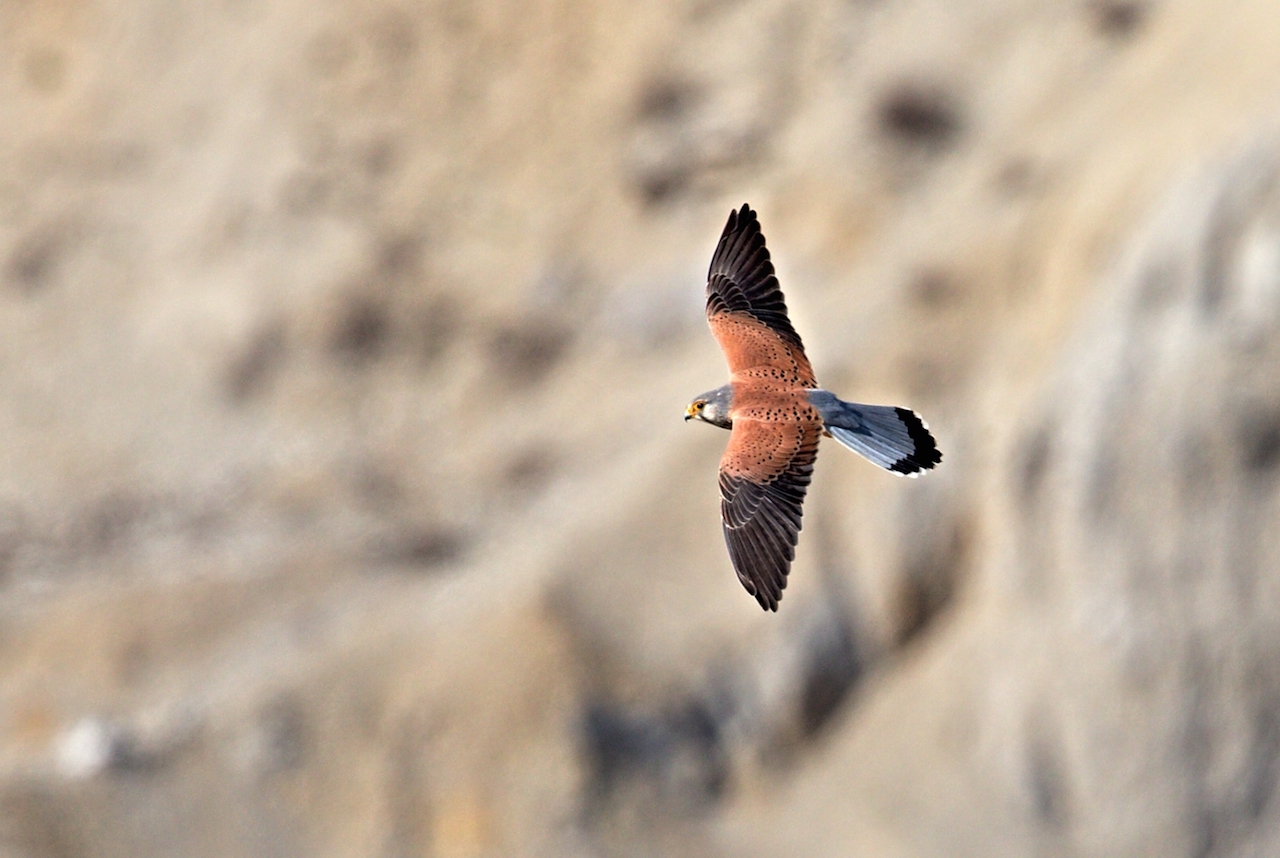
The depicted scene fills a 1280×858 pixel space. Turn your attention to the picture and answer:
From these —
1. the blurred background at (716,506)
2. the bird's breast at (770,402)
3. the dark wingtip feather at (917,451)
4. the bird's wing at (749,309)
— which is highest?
the blurred background at (716,506)

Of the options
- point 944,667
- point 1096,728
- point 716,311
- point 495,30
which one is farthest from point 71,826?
point 495,30

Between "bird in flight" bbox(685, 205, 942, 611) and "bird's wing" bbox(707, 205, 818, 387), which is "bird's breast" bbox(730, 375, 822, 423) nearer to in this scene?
"bird in flight" bbox(685, 205, 942, 611)

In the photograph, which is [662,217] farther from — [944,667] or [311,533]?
[944,667]

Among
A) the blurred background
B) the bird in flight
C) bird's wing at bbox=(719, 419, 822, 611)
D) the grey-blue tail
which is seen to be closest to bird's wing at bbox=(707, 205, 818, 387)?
the bird in flight

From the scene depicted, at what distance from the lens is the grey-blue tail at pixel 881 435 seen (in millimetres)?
8469

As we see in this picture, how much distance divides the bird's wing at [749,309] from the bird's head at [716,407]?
0.20 m

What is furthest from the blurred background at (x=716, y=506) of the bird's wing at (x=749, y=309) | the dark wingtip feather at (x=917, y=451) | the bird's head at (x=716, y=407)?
the bird's head at (x=716, y=407)

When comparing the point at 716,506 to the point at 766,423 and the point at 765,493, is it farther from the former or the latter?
the point at 765,493

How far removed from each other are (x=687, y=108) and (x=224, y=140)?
371 inches

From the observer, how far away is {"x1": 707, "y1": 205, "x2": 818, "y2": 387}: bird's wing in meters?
9.20

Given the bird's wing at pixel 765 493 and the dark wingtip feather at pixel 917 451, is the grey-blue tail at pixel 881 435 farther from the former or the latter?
the bird's wing at pixel 765 493

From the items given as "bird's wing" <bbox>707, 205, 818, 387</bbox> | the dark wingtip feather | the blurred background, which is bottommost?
the dark wingtip feather

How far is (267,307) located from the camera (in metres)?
29.6

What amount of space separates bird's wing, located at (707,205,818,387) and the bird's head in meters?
0.20
